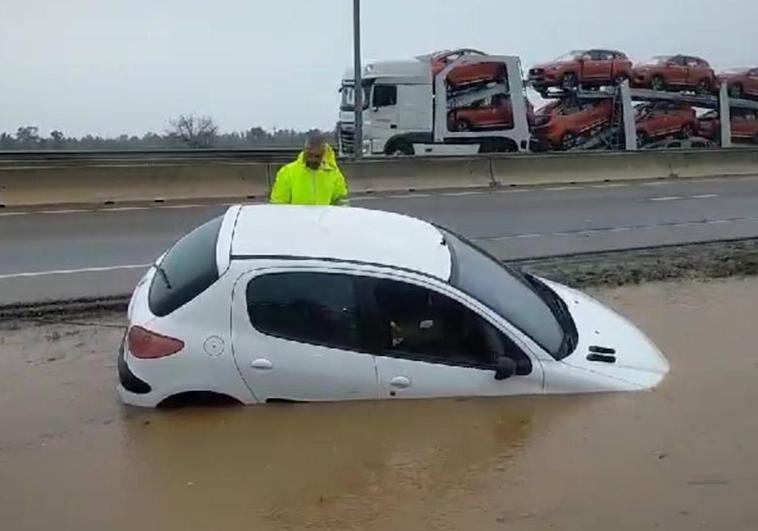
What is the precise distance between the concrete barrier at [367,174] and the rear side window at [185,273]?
33.8ft

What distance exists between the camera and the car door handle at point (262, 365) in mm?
5676

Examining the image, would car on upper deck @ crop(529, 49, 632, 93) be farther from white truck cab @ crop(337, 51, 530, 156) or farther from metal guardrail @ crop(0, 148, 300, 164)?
metal guardrail @ crop(0, 148, 300, 164)

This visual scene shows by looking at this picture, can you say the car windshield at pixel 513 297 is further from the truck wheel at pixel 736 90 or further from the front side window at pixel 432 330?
the truck wheel at pixel 736 90

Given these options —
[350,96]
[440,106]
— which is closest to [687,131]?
[440,106]

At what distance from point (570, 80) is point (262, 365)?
95.9 ft

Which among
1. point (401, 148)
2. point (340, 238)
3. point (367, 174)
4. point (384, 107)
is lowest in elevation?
point (401, 148)

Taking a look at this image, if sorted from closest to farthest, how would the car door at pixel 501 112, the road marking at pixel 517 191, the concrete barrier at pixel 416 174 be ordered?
the concrete barrier at pixel 416 174, the road marking at pixel 517 191, the car door at pixel 501 112

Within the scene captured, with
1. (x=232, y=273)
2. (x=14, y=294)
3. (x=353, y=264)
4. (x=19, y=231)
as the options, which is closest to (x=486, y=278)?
(x=353, y=264)

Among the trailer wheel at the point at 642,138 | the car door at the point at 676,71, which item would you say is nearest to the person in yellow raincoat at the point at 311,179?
the trailer wheel at the point at 642,138

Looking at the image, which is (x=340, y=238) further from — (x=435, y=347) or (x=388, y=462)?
(x=388, y=462)

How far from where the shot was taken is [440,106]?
3027 cm

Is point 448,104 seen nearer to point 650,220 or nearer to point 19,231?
point 650,220

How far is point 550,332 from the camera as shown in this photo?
19.7ft

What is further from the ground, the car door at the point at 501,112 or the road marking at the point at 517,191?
the car door at the point at 501,112
